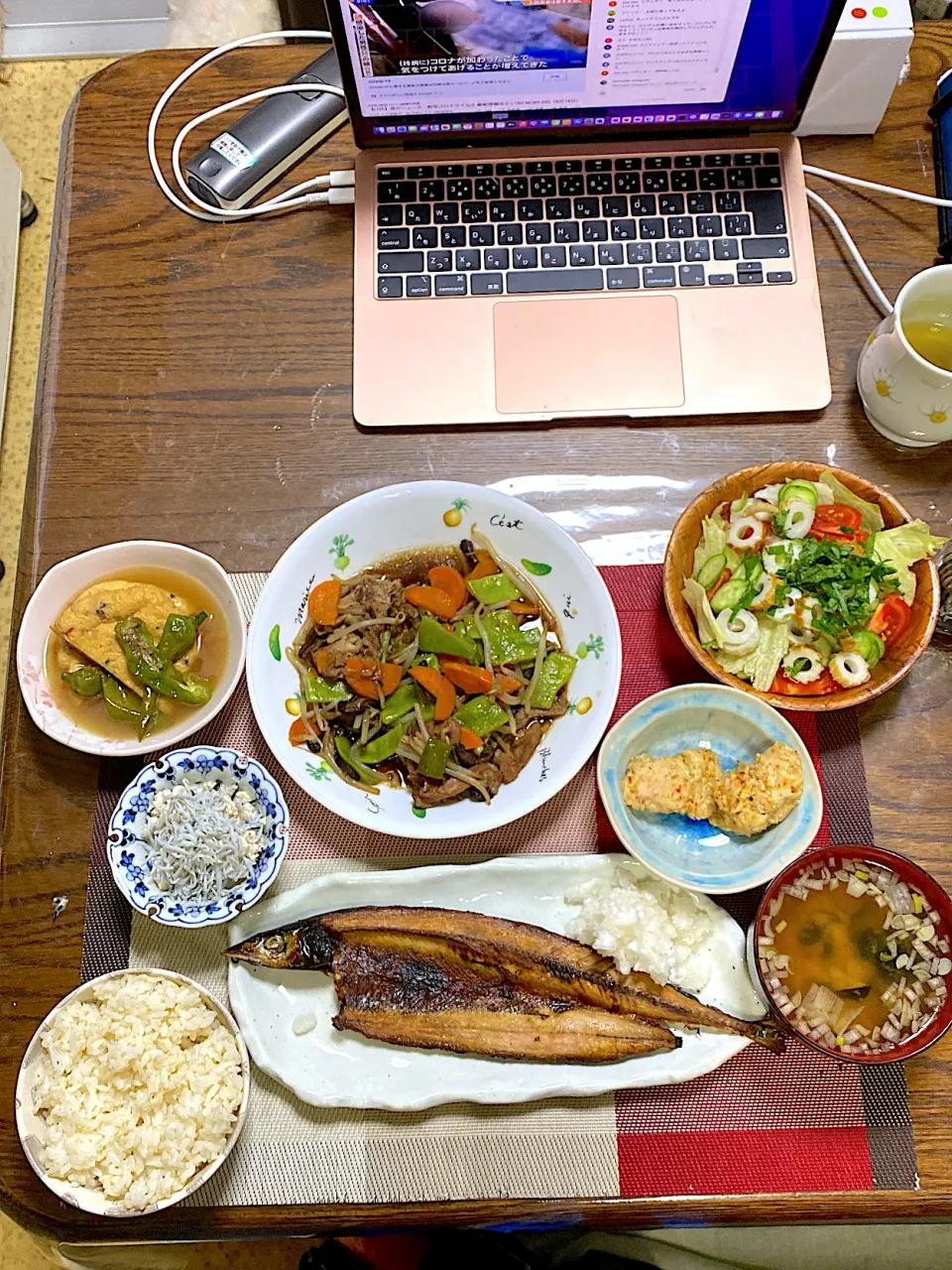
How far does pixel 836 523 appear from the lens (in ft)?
4.77

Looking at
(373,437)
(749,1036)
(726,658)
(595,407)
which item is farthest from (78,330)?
(749,1036)

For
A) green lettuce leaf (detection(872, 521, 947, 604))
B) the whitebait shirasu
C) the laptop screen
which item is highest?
the laptop screen

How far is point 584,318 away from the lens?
1611mm

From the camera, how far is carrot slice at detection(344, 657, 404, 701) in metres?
1.47

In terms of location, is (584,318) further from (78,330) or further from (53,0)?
(53,0)

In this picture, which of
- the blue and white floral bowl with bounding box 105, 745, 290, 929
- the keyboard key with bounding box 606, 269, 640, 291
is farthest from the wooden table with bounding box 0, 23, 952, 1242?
the keyboard key with bounding box 606, 269, 640, 291

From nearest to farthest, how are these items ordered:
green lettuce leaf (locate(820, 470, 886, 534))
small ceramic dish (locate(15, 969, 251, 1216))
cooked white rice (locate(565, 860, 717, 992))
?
small ceramic dish (locate(15, 969, 251, 1216)) < cooked white rice (locate(565, 860, 717, 992)) < green lettuce leaf (locate(820, 470, 886, 534))

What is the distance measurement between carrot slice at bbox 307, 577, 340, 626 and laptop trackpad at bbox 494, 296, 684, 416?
398 millimetres

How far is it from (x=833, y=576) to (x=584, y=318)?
1.89 feet

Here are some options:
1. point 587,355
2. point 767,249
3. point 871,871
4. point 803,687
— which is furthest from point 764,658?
point 767,249

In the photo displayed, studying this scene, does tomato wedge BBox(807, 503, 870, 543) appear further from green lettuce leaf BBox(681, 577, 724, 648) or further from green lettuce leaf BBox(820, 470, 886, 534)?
green lettuce leaf BBox(681, 577, 724, 648)

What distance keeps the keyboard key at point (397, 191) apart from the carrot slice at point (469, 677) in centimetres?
78

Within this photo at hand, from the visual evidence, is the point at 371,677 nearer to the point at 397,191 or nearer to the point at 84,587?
the point at 84,587

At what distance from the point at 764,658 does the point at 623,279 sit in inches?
26.0
